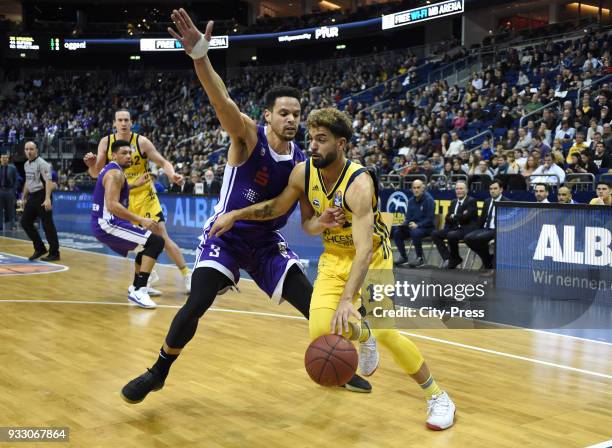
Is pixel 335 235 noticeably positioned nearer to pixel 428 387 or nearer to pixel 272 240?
pixel 272 240

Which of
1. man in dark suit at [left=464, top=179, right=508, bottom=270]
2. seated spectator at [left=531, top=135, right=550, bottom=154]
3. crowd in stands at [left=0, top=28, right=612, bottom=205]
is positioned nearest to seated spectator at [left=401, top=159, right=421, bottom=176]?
crowd in stands at [left=0, top=28, right=612, bottom=205]

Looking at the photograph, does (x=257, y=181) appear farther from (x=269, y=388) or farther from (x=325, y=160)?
(x=269, y=388)

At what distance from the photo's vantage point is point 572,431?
3770mm

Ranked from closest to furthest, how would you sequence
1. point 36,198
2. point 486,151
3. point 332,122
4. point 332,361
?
point 332,361
point 332,122
point 36,198
point 486,151

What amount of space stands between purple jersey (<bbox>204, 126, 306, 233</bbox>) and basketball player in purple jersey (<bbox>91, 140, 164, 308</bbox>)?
319 cm

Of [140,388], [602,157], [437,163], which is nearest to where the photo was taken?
[140,388]

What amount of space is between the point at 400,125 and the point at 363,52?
14490 millimetres

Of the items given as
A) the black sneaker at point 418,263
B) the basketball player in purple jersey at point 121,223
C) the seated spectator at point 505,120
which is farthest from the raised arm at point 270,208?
the seated spectator at point 505,120

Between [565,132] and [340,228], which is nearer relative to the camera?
[340,228]

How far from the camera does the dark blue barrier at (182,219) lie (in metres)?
14.0

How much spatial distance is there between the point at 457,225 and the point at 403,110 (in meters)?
12.4

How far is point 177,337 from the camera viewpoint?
408cm

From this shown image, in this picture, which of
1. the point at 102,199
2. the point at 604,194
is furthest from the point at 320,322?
the point at 604,194

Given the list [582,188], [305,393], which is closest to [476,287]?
[582,188]
